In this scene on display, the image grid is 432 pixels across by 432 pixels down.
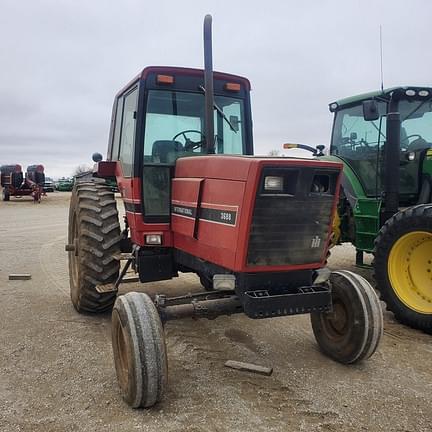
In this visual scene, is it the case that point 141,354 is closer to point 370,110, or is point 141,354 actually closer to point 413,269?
point 413,269

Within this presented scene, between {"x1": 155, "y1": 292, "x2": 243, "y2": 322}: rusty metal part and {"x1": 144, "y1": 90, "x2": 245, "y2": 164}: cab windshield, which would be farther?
{"x1": 144, "y1": 90, "x2": 245, "y2": 164}: cab windshield

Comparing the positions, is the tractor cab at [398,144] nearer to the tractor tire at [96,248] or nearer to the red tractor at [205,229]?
the red tractor at [205,229]

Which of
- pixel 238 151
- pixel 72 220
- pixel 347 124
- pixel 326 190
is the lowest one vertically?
pixel 72 220

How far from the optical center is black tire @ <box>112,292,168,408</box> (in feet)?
10.4

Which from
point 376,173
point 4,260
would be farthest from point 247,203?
point 4,260

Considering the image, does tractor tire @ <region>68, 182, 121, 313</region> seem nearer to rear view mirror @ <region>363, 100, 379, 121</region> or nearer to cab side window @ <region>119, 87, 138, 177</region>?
cab side window @ <region>119, 87, 138, 177</region>

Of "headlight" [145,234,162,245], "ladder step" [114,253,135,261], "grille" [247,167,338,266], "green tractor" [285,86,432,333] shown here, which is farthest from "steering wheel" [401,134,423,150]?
"ladder step" [114,253,135,261]

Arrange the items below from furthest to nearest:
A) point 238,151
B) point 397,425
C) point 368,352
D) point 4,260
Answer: point 4,260 → point 238,151 → point 368,352 → point 397,425

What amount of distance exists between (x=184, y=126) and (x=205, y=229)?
131 centimetres

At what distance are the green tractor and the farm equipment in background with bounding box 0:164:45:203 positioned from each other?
2298 cm

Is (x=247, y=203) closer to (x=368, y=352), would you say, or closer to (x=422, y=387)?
(x=368, y=352)

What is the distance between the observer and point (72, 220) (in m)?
5.87

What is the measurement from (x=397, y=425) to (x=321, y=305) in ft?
3.07

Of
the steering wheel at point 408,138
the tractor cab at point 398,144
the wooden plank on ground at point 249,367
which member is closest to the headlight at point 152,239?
the wooden plank on ground at point 249,367
